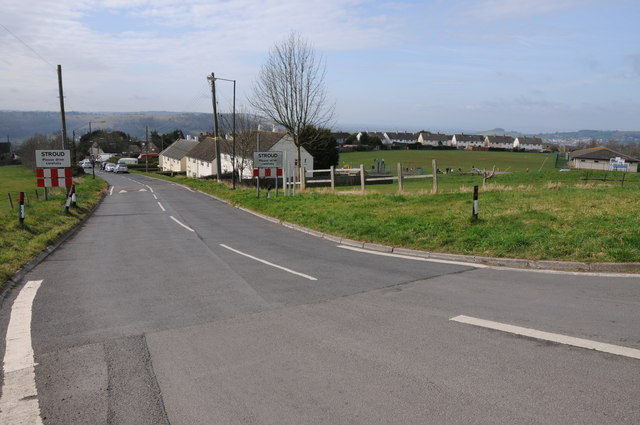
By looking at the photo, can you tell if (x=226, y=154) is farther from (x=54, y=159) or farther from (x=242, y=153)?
(x=54, y=159)

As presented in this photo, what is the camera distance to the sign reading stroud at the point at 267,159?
24953 mm

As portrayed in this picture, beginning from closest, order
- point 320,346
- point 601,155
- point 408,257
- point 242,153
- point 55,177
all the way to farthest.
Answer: point 320,346 → point 408,257 → point 55,177 → point 242,153 → point 601,155

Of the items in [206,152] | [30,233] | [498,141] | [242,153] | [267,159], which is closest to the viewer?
[30,233]

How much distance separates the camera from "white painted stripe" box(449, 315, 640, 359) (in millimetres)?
4922

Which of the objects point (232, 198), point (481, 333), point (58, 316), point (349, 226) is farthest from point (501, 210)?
point (232, 198)

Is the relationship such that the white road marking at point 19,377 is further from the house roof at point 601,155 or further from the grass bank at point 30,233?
the house roof at point 601,155

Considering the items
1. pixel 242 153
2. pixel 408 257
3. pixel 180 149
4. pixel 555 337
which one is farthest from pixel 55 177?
pixel 180 149

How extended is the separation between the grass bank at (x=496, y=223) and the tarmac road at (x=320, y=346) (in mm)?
1252

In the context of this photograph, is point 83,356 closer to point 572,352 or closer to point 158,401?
point 158,401

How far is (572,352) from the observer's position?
4980 millimetres

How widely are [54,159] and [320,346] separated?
2011 cm

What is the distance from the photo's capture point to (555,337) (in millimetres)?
5410

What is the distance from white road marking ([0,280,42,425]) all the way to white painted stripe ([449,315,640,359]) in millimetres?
4733

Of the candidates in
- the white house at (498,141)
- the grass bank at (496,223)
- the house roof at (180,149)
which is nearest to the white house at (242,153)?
the house roof at (180,149)
